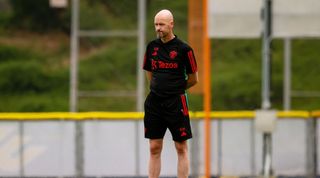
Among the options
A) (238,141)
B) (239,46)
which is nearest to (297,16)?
(238,141)

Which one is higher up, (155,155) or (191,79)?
(191,79)

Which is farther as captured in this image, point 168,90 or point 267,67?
point 267,67

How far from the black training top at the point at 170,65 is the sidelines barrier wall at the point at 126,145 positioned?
19.5 feet

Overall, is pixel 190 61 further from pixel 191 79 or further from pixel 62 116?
pixel 62 116

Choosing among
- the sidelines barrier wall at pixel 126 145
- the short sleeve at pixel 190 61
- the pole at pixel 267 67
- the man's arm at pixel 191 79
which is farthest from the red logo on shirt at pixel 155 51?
the sidelines barrier wall at pixel 126 145

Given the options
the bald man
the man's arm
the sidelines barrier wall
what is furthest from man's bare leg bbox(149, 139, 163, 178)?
the sidelines barrier wall

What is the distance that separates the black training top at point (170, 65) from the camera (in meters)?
6.20

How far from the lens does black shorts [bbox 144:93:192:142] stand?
20.7 ft

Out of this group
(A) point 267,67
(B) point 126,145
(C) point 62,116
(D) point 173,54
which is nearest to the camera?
(D) point 173,54

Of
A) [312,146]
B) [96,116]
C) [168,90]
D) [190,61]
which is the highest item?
[190,61]

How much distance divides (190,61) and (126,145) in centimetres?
641

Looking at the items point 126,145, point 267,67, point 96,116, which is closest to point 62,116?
point 96,116

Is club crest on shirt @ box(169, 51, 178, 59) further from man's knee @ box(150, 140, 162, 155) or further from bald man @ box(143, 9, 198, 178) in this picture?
man's knee @ box(150, 140, 162, 155)

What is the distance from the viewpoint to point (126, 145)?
12.5m
